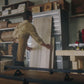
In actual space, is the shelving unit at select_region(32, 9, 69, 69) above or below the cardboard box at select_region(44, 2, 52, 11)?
below

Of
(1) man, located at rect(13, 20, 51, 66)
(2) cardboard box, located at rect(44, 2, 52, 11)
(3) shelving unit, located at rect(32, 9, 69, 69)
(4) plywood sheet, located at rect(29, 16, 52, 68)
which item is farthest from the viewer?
(2) cardboard box, located at rect(44, 2, 52, 11)

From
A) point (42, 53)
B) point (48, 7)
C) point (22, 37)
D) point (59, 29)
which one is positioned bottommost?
point (42, 53)

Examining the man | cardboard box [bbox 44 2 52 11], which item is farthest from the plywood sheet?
the man

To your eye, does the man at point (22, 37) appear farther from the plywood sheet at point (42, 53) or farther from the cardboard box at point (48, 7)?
the cardboard box at point (48, 7)

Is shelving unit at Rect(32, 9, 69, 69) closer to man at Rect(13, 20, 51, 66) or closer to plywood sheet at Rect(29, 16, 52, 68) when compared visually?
plywood sheet at Rect(29, 16, 52, 68)

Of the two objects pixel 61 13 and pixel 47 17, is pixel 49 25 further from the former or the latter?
pixel 61 13

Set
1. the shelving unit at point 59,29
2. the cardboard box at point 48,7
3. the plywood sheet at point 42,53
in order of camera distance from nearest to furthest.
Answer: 1. the plywood sheet at point 42,53
2. the shelving unit at point 59,29
3. the cardboard box at point 48,7

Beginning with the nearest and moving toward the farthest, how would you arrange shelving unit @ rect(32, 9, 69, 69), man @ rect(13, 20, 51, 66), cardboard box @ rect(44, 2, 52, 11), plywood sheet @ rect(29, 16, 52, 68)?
man @ rect(13, 20, 51, 66), plywood sheet @ rect(29, 16, 52, 68), shelving unit @ rect(32, 9, 69, 69), cardboard box @ rect(44, 2, 52, 11)

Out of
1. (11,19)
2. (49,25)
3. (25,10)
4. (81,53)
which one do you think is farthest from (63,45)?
(11,19)

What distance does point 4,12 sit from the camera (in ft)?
12.3

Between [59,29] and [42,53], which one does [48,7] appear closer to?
[59,29]

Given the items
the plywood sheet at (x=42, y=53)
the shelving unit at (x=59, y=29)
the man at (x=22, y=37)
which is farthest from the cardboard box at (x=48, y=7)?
the man at (x=22, y=37)

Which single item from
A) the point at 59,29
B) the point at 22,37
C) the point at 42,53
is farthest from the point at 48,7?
the point at 22,37

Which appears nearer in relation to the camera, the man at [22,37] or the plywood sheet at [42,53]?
the man at [22,37]
